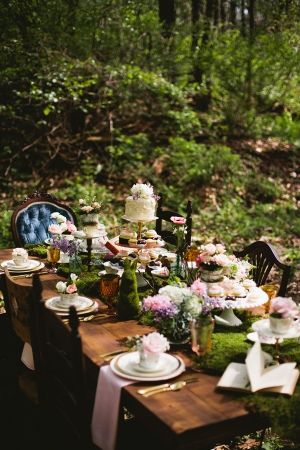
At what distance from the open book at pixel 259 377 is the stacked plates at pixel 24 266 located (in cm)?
224

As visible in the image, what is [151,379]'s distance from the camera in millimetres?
2805

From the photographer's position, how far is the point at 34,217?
19.7 feet

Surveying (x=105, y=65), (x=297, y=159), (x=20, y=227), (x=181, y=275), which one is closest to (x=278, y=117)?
(x=297, y=159)

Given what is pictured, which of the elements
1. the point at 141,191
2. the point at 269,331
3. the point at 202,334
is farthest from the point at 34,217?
the point at 269,331

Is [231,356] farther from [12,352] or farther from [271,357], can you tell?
[12,352]

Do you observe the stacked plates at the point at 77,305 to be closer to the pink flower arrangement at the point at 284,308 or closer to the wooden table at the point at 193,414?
the wooden table at the point at 193,414

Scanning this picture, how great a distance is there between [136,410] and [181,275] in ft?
5.76

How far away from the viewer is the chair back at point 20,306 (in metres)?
3.27

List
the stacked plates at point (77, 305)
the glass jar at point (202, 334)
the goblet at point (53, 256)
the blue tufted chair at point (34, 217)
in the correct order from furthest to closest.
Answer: the blue tufted chair at point (34, 217) → the goblet at point (53, 256) → the stacked plates at point (77, 305) → the glass jar at point (202, 334)

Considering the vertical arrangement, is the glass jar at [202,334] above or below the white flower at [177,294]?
below

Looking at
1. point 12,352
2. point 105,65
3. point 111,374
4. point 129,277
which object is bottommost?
point 12,352

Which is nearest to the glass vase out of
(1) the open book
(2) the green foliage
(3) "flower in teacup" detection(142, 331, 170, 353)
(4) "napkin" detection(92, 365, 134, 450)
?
(2) the green foliage

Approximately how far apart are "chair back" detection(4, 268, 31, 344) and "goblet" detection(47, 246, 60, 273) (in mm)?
1160

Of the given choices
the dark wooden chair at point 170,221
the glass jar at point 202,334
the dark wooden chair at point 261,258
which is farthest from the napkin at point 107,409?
the dark wooden chair at point 170,221
